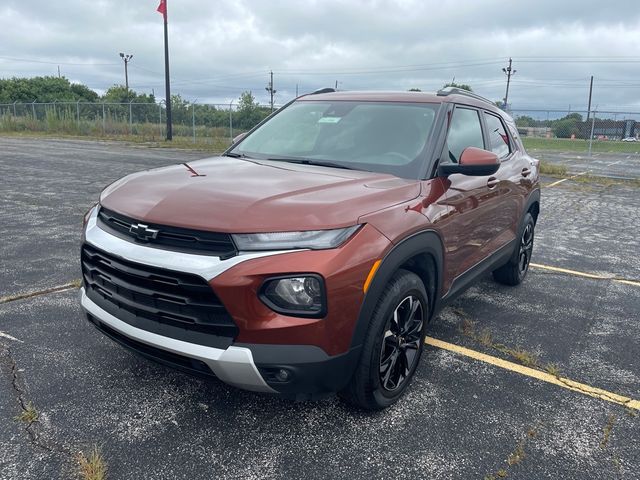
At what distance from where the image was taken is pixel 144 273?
8.16ft

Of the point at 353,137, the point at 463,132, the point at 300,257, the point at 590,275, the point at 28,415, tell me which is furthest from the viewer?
the point at 590,275

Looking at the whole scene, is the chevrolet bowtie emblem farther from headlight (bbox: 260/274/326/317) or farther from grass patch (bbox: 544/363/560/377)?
grass patch (bbox: 544/363/560/377)

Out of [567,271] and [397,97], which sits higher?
[397,97]

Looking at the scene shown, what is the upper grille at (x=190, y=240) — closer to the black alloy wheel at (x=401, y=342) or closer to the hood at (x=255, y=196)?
the hood at (x=255, y=196)

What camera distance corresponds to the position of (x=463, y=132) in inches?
156

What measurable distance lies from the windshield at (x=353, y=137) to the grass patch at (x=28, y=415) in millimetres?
2115

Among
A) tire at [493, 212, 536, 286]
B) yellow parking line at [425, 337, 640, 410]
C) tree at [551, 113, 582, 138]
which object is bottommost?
yellow parking line at [425, 337, 640, 410]

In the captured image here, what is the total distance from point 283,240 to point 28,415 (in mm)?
1718

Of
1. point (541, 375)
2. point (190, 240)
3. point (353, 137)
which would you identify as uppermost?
point (353, 137)

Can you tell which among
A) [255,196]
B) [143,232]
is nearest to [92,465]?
[143,232]

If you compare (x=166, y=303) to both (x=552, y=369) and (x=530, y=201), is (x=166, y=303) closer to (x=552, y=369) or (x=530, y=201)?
(x=552, y=369)

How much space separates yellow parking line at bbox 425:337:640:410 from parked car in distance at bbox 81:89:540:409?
43cm

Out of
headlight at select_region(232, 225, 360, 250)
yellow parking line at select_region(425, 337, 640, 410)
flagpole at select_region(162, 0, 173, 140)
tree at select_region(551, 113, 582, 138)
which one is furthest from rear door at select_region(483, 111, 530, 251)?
tree at select_region(551, 113, 582, 138)

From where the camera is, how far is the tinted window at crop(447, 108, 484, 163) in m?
3.68
